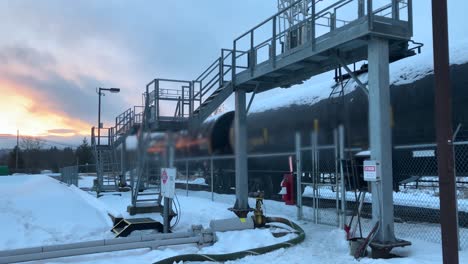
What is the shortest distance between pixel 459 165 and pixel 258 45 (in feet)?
19.1

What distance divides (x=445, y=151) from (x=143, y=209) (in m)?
10.6

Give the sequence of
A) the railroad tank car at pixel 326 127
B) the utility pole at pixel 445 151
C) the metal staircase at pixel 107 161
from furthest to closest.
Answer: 1. the metal staircase at pixel 107 161
2. the railroad tank car at pixel 326 127
3. the utility pole at pixel 445 151

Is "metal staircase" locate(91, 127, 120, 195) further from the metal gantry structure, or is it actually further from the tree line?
the tree line

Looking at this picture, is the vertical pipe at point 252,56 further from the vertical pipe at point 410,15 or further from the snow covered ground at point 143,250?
the vertical pipe at point 410,15

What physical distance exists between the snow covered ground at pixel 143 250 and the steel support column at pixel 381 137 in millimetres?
764

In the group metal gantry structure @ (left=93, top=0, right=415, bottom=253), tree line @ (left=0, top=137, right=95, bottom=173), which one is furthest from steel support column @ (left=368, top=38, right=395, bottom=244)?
tree line @ (left=0, top=137, right=95, bottom=173)

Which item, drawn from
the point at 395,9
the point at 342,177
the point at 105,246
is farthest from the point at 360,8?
the point at 105,246

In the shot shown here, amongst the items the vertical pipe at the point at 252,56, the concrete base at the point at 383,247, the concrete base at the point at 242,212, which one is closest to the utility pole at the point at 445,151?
the concrete base at the point at 383,247

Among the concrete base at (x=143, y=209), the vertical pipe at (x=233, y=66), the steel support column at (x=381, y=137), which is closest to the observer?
the steel support column at (x=381, y=137)

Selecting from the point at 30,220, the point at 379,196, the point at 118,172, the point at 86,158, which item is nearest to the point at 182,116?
the point at 30,220

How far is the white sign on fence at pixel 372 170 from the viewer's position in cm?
875

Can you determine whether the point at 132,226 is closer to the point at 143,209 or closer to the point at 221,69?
the point at 143,209

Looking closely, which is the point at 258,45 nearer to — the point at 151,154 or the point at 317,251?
the point at 151,154

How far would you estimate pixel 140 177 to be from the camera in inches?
570
